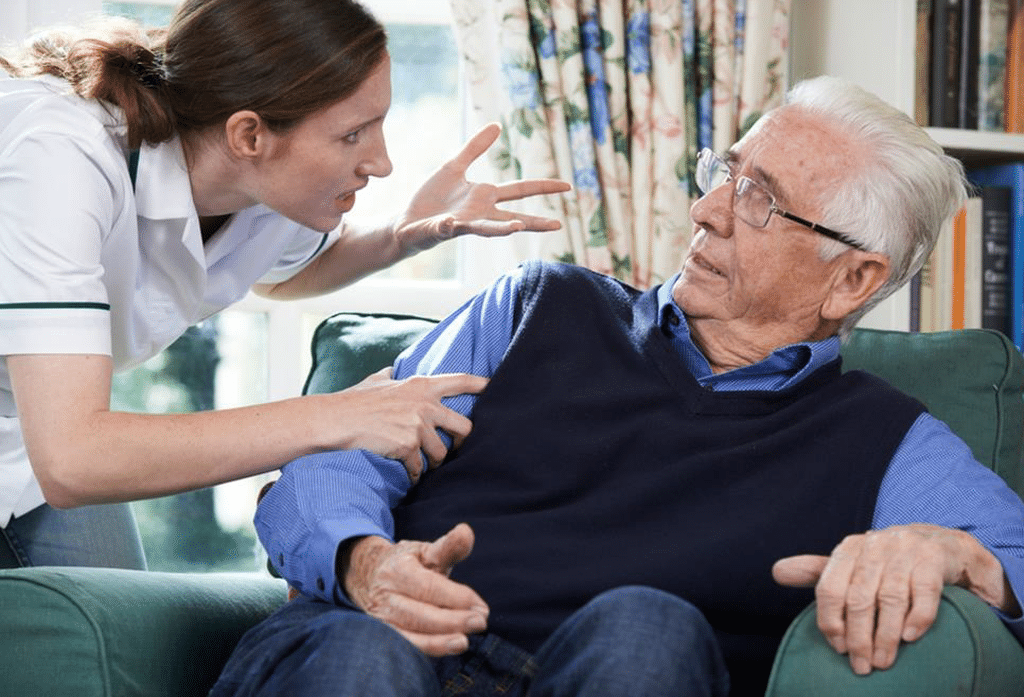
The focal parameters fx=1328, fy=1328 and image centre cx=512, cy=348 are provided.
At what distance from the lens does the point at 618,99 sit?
256 centimetres

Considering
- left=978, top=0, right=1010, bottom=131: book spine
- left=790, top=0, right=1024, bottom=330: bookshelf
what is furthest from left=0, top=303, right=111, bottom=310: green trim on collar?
left=978, top=0, right=1010, bottom=131: book spine

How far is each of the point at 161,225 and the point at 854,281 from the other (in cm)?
90

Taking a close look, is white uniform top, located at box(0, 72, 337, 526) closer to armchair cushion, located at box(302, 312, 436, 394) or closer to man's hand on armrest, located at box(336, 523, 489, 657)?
armchair cushion, located at box(302, 312, 436, 394)

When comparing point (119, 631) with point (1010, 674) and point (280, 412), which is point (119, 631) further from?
point (1010, 674)

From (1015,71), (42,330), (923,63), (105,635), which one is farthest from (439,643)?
(1015,71)

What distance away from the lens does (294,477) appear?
58.1 inches

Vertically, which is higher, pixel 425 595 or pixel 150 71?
pixel 150 71

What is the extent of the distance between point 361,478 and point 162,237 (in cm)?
44

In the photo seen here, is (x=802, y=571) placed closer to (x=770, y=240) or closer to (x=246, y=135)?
(x=770, y=240)

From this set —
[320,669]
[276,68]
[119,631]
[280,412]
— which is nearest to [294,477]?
[280,412]

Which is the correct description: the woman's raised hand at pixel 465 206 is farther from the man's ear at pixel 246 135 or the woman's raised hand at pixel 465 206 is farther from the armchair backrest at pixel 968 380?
the armchair backrest at pixel 968 380

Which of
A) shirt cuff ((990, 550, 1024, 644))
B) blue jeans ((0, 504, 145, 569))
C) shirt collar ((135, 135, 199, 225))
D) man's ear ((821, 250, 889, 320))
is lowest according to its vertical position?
blue jeans ((0, 504, 145, 569))

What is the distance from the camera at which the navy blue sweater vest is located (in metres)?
1.49

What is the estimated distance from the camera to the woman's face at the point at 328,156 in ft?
5.36
